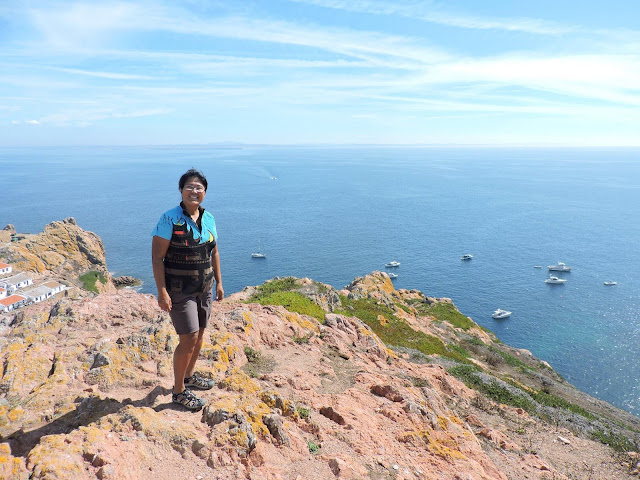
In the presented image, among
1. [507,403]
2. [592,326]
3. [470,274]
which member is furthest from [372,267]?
[507,403]

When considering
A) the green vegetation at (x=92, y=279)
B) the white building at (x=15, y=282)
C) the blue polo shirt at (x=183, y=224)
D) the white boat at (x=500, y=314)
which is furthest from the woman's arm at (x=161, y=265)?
the green vegetation at (x=92, y=279)

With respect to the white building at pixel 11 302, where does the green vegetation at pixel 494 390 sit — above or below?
above

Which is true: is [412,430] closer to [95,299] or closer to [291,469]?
[291,469]

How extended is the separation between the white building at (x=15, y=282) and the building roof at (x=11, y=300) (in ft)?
9.43

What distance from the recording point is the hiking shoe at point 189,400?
8.30m

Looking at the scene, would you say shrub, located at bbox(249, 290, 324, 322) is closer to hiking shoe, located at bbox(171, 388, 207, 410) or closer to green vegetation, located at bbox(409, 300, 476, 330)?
hiking shoe, located at bbox(171, 388, 207, 410)

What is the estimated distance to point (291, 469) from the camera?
7730 mm

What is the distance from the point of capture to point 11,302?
5875 centimetres

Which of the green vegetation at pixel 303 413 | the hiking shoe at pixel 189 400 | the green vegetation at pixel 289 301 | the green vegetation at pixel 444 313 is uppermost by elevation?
the hiking shoe at pixel 189 400

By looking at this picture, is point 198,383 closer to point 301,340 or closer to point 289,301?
point 301,340

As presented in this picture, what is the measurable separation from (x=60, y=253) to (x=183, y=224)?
85.1m

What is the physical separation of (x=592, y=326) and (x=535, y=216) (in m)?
80.6

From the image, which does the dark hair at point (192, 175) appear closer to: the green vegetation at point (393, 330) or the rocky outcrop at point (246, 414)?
the rocky outcrop at point (246, 414)

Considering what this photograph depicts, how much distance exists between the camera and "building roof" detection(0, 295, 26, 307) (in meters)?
58.5
